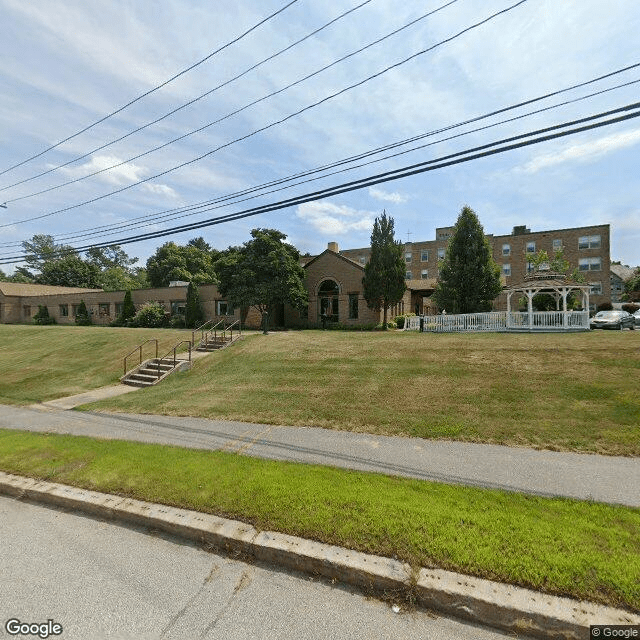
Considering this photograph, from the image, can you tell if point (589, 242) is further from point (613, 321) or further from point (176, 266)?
point (176, 266)

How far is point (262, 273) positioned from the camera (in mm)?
25781

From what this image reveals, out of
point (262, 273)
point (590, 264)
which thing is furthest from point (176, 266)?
point (590, 264)

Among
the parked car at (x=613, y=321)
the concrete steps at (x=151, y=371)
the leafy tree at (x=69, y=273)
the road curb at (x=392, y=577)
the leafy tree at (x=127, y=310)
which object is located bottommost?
the concrete steps at (x=151, y=371)

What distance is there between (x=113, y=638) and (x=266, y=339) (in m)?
16.4

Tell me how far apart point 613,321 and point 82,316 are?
156 ft

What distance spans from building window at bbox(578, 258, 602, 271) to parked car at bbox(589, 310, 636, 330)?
958 inches

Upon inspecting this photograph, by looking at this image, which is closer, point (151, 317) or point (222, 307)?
point (222, 307)

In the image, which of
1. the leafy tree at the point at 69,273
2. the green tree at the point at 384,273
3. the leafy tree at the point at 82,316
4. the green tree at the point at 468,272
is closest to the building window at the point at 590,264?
the green tree at the point at 468,272

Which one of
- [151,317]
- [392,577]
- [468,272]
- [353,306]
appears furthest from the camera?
[151,317]

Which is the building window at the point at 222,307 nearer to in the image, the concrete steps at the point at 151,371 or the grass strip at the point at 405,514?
the concrete steps at the point at 151,371

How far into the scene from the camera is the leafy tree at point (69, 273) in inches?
2576

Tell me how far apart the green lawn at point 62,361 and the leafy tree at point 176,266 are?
26115 mm

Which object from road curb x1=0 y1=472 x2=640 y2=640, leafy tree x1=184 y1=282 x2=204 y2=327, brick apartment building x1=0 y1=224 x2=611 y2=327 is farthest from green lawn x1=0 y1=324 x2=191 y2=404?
road curb x1=0 y1=472 x2=640 y2=640

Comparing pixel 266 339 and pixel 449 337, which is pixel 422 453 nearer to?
pixel 449 337
